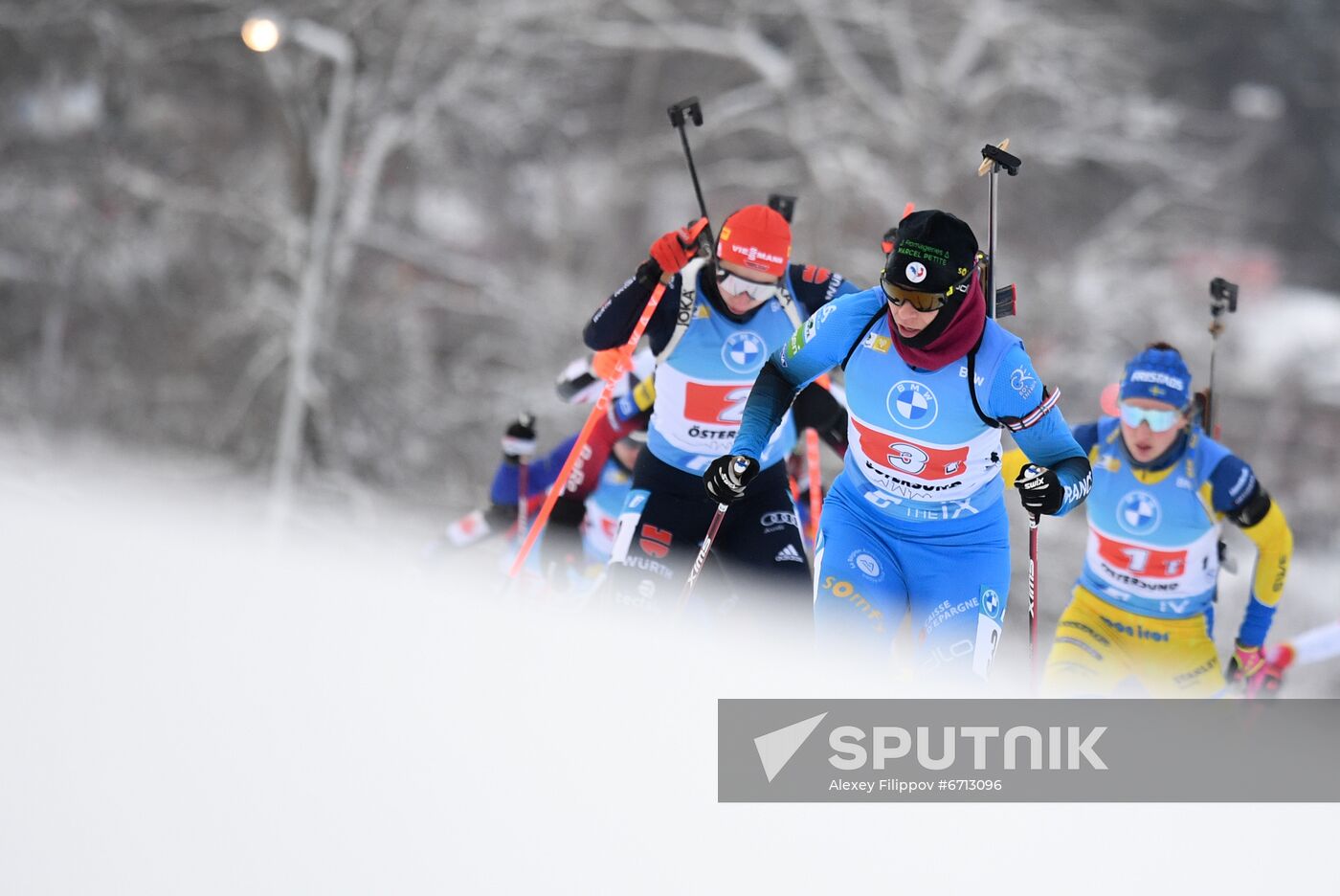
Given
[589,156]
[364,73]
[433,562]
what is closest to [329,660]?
[433,562]

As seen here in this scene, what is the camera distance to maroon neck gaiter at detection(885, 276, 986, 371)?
4.25 m

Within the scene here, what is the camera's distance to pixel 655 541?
206 inches

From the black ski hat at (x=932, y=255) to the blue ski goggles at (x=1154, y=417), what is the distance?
185cm

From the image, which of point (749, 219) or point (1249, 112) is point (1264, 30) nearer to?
point (1249, 112)

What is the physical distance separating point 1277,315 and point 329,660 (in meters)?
25.9

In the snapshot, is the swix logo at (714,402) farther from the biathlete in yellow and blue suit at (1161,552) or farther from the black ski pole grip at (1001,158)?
the biathlete in yellow and blue suit at (1161,552)

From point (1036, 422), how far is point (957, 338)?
399mm

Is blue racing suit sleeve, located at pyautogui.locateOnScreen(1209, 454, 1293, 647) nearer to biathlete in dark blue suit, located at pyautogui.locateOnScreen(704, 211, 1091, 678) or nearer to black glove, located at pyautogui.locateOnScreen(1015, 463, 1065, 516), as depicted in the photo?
biathlete in dark blue suit, located at pyautogui.locateOnScreen(704, 211, 1091, 678)

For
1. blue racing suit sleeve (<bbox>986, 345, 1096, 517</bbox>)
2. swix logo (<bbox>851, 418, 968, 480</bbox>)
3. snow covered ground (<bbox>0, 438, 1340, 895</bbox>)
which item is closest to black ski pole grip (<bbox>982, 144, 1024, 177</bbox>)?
blue racing suit sleeve (<bbox>986, 345, 1096, 517</bbox>)

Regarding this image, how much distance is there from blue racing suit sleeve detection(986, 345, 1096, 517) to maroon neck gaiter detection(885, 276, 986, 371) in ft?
0.43

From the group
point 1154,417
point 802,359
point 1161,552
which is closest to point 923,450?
point 802,359

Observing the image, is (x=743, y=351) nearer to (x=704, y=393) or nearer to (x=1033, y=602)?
(x=704, y=393)

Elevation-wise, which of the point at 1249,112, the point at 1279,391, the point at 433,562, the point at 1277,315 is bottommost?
the point at 433,562

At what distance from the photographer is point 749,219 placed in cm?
507
